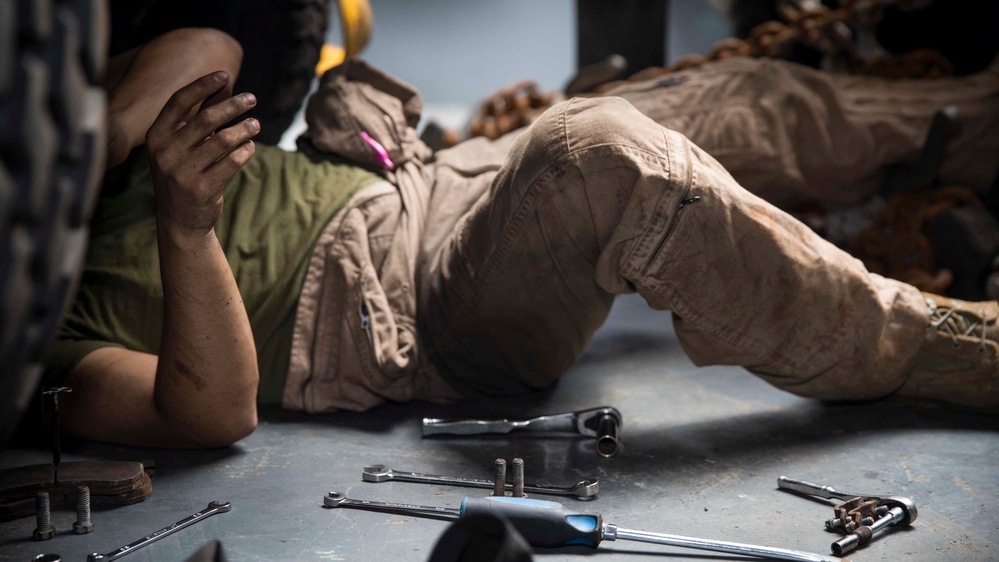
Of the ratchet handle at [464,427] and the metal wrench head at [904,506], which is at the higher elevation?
the metal wrench head at [904,506]

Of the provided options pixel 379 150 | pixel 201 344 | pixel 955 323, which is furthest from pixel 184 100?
pixel 955 323

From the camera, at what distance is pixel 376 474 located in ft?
4.33

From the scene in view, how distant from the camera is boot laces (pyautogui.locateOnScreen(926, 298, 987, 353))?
1.50 m

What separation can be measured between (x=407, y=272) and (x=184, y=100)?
537 millimetres

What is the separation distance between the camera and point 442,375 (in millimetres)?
1635

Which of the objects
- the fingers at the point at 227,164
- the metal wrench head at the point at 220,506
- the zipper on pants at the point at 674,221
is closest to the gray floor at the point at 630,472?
the metal wrench head at the point at 220,506

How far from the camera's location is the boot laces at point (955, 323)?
1499mm

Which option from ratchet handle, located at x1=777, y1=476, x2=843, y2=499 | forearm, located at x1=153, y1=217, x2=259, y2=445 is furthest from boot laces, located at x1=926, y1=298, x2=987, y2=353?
forearm, located at x1=153, y1=217, x2=259, y2=445

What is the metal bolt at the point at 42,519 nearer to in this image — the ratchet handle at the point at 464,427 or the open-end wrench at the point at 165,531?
the open-end wrench at the point at 165,531

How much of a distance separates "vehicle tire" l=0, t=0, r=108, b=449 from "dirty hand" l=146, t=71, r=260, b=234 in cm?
56

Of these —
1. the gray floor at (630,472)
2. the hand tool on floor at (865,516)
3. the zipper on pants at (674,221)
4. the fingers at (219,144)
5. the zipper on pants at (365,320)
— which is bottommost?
the gray floor at (630,472)

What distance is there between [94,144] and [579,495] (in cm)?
86

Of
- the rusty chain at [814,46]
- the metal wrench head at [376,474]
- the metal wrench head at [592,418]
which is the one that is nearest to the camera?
the metal wrench head at [376,474]

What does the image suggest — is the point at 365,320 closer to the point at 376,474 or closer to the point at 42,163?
the point at 376,474
